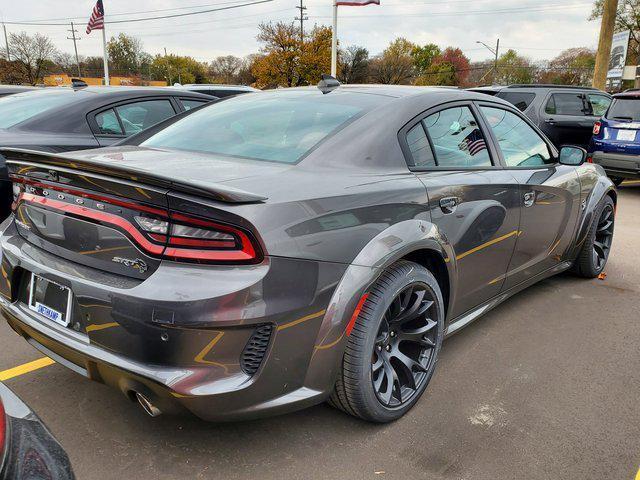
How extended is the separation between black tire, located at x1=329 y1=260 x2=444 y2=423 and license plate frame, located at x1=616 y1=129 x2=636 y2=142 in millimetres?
7571

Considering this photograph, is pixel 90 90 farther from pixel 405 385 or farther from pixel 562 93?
pixel 562 93

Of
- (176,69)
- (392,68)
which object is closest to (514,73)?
(392,68)

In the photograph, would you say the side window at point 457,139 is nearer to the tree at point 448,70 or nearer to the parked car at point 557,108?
the parked car at point 557,108

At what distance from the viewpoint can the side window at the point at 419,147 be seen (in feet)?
8.41

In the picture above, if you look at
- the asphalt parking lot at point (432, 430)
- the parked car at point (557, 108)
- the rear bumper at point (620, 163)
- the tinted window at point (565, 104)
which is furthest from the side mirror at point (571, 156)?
the tinted window at point (565, 104)

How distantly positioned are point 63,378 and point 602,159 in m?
8.87

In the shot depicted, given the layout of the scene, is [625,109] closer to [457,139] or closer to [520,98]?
[520,98]

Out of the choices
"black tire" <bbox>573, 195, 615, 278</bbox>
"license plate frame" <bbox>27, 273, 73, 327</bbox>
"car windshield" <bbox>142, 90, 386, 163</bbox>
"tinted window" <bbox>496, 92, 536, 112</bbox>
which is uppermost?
"tinted window" <bbox>496, 92, 536, 112</bbox>

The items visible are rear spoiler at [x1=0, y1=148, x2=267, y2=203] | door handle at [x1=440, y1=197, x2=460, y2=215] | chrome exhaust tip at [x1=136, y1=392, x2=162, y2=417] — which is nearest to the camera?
rear spoiler at [x1=0, y1=148, x2=267, y2=203]

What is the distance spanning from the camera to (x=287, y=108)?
111 inches

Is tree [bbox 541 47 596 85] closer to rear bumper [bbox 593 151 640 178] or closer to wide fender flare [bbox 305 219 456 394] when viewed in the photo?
rear bumper [bbox 593 151 640 178]

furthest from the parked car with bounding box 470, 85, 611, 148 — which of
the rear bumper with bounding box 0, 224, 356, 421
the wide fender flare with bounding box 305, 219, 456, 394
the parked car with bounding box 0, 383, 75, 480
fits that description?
the parked car with bounding box 0, 383, 75, 480

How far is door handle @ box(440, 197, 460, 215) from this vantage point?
2547 mm

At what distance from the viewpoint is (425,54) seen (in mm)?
89875
